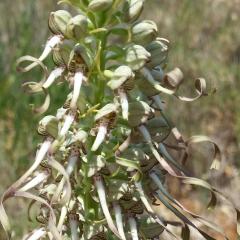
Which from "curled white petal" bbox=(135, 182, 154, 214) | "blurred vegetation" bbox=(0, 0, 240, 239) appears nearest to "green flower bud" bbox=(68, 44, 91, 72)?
"curled white petal" bbox=(135, 182, 154, 214)

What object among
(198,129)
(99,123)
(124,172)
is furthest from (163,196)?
(198,129)

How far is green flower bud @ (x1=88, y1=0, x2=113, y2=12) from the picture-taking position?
5.98 feet

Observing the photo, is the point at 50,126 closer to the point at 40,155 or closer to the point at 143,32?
the point at 40,155

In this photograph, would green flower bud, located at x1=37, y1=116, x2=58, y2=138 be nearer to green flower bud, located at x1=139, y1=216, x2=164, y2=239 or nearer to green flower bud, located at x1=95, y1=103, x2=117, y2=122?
green flower bud, located at x1=95, y1=103, x2=117, y2=122

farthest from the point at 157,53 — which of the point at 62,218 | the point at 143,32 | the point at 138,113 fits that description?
the point at 62,218

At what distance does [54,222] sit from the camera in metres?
1.74

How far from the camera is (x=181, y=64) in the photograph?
6758 mm

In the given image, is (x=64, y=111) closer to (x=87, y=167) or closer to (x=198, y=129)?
(x=87, y=167)

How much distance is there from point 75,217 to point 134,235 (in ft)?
0.53

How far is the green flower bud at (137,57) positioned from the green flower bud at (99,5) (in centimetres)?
12

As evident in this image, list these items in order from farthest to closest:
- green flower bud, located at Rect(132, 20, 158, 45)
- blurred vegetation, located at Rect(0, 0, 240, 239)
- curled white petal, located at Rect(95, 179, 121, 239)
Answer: blurred vegetation, located at Rect(0, 0, 240, 239) < green flower bud, located at Rect(132, 20, 158, 45) < curled white petal, located at Rect(95, 179, 121, 239)

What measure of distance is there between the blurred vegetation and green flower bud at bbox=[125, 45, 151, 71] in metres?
1.99

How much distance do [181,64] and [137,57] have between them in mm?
4966

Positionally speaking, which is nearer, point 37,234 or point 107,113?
point 107,113
